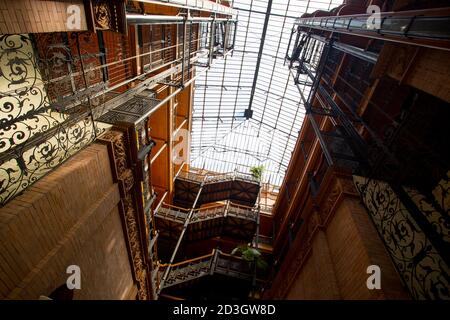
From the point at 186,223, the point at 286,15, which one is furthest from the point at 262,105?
the point at 186,223

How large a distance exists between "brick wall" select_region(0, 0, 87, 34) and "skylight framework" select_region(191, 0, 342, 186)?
16830 millimetres

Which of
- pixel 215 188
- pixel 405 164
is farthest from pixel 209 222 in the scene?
pixel 405 164

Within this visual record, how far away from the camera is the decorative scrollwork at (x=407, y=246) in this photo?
9.70 feet

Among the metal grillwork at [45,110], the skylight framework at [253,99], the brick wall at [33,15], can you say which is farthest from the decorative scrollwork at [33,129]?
the skylight framework at [253,99]

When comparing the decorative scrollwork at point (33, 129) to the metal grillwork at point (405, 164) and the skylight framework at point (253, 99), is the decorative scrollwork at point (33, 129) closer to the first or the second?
the metal grillwork at point (405, 164)

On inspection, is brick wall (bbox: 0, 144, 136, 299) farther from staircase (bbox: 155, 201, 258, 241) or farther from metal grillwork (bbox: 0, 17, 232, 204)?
staircase (bbox: 155, 201, 258, 241)

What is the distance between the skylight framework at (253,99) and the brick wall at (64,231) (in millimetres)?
16150

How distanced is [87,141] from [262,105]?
805 inches

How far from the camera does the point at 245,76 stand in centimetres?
2180

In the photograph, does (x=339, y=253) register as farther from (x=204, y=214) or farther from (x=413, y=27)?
(x=204, y=214)

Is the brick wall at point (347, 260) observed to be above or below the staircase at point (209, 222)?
above

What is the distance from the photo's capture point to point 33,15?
294 cm

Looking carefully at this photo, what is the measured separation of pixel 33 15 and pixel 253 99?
21780 mm

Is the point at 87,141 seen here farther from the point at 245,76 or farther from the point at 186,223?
the point at 245,76
